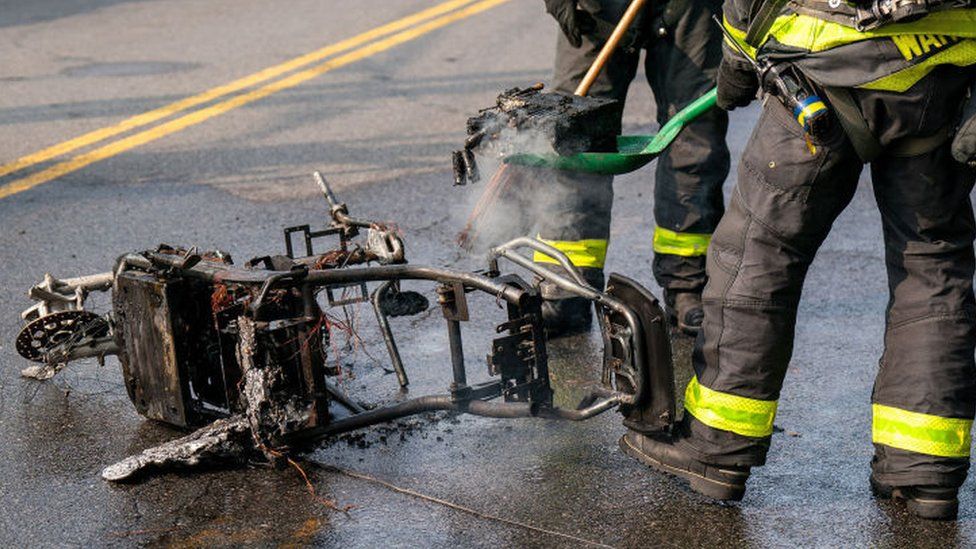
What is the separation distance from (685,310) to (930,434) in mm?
1651

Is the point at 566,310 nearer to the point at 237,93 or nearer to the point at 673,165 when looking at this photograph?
the point at 673,165

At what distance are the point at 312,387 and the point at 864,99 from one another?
1712mm

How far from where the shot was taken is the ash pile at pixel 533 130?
15.2 ft

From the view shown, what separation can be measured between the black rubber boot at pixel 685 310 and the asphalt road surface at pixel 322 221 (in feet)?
0.36

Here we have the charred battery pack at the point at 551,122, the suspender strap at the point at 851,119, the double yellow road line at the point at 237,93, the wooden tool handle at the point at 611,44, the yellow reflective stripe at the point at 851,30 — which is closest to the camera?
the yellow reflective stripe at the point at 851,30

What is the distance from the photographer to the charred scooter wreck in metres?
4.05

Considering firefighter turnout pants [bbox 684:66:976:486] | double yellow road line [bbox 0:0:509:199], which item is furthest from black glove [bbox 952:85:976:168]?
double yellow road line [bbox 0:0:509:199]

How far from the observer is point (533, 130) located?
182 inches

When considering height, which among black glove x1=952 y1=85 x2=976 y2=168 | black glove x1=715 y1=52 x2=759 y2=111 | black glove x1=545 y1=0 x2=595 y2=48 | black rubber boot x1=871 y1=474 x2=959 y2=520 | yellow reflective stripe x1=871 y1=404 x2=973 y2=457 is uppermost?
black glove x1=545 y1=0 x2=595 y2=48

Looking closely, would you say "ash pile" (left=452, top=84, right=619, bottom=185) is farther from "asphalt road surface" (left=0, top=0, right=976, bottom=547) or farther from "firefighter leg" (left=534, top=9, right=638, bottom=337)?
"asphalt road surface" (left=0, top=0, right=976, bottom=547)

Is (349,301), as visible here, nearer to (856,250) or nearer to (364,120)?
(856,250)

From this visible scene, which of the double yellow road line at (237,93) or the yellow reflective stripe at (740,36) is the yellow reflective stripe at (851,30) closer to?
the yellow reflective stripe at (740,36)

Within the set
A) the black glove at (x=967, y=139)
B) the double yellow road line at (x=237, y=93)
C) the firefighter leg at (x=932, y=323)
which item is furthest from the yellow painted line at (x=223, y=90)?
the black glove at (x=967, y=139)

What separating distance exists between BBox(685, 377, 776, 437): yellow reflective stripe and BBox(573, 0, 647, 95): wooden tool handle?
1588 mm
